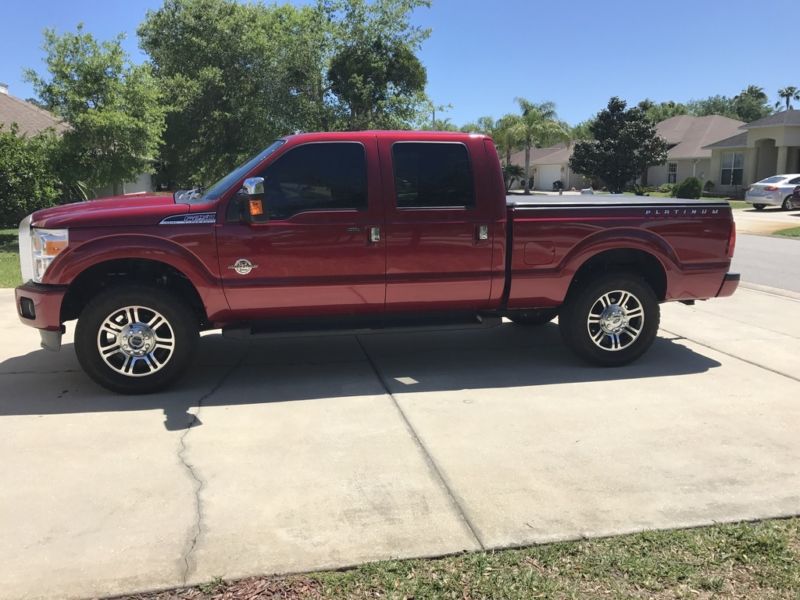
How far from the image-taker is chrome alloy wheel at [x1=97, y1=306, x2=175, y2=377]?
201 inches

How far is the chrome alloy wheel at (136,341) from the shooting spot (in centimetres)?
511

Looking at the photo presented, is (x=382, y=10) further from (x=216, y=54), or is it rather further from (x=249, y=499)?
(x=249, y=499)

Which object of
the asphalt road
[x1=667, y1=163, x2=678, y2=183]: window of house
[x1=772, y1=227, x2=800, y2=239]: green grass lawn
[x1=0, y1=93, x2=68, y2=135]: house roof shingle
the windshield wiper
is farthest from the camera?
[x1=667, y1=163, x2=678, y2=183]: window of house

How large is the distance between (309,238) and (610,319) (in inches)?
110

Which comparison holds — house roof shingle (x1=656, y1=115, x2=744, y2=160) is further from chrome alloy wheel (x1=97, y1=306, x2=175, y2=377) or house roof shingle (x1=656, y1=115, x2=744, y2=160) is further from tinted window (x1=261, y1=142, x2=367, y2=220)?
chrome alloy wheel (x1=97, y1=306, x2=175, y2=377)

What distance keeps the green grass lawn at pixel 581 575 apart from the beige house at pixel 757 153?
38676 millimetres

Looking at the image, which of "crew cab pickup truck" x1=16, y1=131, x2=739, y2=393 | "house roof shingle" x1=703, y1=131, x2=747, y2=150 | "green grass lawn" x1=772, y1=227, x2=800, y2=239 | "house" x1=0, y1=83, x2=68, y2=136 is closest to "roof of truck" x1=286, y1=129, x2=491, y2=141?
"crew cab pickup truck" x1=16, y1=131, x2=739, y2=393

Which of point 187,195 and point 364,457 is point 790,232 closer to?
point 187,195

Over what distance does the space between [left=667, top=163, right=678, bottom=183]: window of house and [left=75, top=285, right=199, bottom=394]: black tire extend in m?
48.3

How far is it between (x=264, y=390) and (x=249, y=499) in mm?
1871

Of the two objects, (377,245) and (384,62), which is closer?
(377,245)

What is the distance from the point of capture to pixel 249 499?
3596 mm

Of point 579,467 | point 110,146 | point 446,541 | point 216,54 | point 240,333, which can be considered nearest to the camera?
point 446,541

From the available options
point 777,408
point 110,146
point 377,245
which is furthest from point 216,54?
point 777,408
